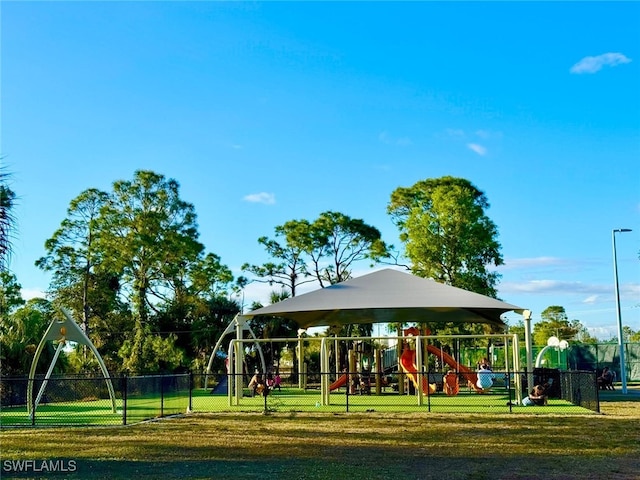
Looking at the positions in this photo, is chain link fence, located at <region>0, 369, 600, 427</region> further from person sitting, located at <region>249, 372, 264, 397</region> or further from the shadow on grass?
the shadow on grass

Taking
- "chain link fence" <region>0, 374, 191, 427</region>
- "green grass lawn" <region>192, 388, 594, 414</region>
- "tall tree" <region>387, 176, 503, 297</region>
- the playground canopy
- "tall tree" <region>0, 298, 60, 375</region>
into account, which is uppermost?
"tall tree" <region>387, 176, 503, 297</region>

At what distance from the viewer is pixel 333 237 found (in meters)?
53.8

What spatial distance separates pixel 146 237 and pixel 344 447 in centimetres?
3585

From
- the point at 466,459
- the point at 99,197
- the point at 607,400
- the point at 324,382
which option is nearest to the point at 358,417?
the point at 324,382

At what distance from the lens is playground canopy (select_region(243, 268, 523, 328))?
87.2 feet

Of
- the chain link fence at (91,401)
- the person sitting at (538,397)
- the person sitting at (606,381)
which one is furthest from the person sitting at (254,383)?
the person sitting at (606,381)

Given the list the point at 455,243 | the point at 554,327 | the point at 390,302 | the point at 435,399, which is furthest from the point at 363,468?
the point at 554,327

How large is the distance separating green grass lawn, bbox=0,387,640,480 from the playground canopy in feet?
21.1

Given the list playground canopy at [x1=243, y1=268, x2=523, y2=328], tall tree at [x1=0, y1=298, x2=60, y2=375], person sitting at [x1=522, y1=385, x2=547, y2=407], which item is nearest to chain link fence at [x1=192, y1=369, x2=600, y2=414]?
person sitting at [x1=522, y1=385, x2=547, y2=407]

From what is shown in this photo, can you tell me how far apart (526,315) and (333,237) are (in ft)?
95.4

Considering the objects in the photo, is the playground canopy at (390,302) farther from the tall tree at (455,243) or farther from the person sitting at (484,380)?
the tall tree at (455,243)

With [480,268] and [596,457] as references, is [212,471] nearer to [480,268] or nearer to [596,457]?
[596,457]

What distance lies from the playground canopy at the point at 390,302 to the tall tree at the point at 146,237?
1876 centimetres

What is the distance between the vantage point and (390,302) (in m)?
26.7
